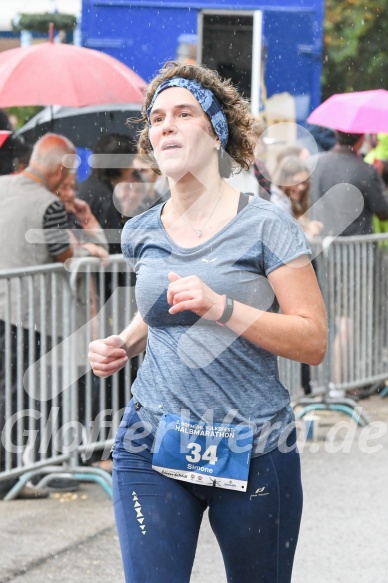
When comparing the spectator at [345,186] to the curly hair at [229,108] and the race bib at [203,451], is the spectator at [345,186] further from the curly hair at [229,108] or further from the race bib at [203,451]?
the race bib at [203,451]

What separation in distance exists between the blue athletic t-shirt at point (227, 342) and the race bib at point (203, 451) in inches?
1.1

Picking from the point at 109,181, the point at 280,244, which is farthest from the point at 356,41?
the point at 280,244

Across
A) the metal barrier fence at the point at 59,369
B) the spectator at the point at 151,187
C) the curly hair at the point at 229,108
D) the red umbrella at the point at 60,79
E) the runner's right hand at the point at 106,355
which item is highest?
the curly hair at the point at 229,108

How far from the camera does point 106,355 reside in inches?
130

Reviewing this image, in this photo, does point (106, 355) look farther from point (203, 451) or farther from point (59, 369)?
point (59, 369)

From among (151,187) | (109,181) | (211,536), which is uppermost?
(109,181)

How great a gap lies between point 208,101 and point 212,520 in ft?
3.90

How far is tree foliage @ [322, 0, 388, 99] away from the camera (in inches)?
1145

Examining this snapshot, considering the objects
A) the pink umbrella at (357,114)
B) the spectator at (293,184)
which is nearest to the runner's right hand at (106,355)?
the pink umbrella at (357,114)

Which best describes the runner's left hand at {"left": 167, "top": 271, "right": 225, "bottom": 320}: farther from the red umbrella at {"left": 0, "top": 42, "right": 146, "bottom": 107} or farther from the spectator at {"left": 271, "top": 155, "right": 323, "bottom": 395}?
the spectator at {"left": 271, "top": 155, "right": 323, "bottom": 395}

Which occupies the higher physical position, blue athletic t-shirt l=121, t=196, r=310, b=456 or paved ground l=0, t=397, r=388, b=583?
blue athletic t-shirt l=121, t=196, r=310, b=456

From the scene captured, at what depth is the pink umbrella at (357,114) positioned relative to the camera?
9.12 meters

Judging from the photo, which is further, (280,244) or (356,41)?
(356,41)

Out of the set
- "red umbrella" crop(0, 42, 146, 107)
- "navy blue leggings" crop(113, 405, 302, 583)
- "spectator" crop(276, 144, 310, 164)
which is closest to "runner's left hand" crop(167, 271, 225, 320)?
"navy blue leggings" crop(113, 405, 302, 583)
